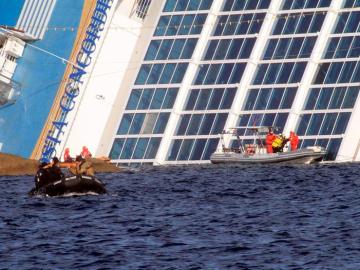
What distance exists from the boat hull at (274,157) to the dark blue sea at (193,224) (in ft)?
20.0

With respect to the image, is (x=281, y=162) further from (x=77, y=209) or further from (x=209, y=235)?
(x=209, y=235)

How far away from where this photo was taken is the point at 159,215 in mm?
53344

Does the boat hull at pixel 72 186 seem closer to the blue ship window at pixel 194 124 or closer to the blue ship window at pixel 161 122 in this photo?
the blue ship window at pixel 194 124

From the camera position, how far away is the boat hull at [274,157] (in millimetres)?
76625

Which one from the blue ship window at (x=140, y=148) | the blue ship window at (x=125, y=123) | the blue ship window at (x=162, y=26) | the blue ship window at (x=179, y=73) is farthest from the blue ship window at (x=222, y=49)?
the blue ship window at (x=140, y=148)

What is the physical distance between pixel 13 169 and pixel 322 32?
19.0 m

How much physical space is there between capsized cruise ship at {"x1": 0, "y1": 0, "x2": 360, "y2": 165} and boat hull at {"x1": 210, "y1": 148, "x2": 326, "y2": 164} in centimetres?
283

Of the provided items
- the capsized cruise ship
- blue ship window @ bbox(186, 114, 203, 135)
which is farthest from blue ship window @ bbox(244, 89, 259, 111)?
blue ship window @ bbox(186, 114, 203, 135)

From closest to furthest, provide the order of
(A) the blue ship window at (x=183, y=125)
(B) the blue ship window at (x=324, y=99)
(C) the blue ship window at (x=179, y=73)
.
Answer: (B) the blue ship window at (x=324, y=99) < (A) the blue ship window at (x=183, y=125) < (C) the blue ship window at (x=179, y=73)

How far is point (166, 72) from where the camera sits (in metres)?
86.4

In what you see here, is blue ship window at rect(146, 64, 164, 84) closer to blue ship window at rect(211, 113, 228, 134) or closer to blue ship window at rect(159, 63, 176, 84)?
blue ship window at rect(159, 63, 176, 84)

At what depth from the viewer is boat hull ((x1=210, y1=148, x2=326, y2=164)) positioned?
76.6m

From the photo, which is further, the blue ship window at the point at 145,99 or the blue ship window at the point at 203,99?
the blue ship window at the point at 145,99

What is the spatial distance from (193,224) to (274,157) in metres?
28.0
